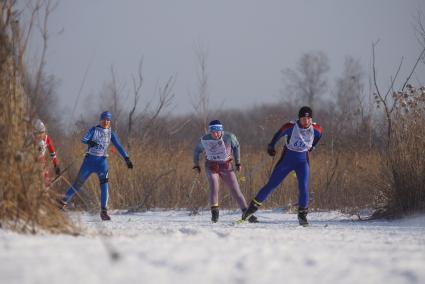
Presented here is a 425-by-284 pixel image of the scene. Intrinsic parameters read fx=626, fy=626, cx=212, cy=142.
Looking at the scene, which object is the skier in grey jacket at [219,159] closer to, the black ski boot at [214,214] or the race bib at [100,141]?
the black ski boot at [214,214]

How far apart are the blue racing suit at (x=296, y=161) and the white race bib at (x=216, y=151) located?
1.48 m

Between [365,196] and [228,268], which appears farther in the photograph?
[365,196]

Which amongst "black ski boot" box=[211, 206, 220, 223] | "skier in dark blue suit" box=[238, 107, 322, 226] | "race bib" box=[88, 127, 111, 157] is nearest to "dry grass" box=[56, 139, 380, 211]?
"race bib" box=[88, 127, 111, 157]

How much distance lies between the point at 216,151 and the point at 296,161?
188cm

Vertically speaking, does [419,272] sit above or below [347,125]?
below

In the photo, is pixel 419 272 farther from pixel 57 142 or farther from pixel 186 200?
pixel 57 142

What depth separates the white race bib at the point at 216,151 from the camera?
1114cm

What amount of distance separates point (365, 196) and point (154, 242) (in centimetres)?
915

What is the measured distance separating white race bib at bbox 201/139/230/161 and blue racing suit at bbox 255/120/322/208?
1.48 meters

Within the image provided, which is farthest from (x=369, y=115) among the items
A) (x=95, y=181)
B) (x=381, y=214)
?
(x=95, y=181)

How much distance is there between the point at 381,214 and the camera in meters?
10.4

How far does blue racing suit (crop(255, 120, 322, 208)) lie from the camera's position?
31.9 feet

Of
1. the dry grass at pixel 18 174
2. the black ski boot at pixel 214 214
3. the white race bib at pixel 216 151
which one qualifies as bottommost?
the black ski boot at pixel 214 214

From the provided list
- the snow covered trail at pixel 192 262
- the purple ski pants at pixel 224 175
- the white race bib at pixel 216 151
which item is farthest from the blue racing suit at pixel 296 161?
the snow covered trail at pixel 192 262
